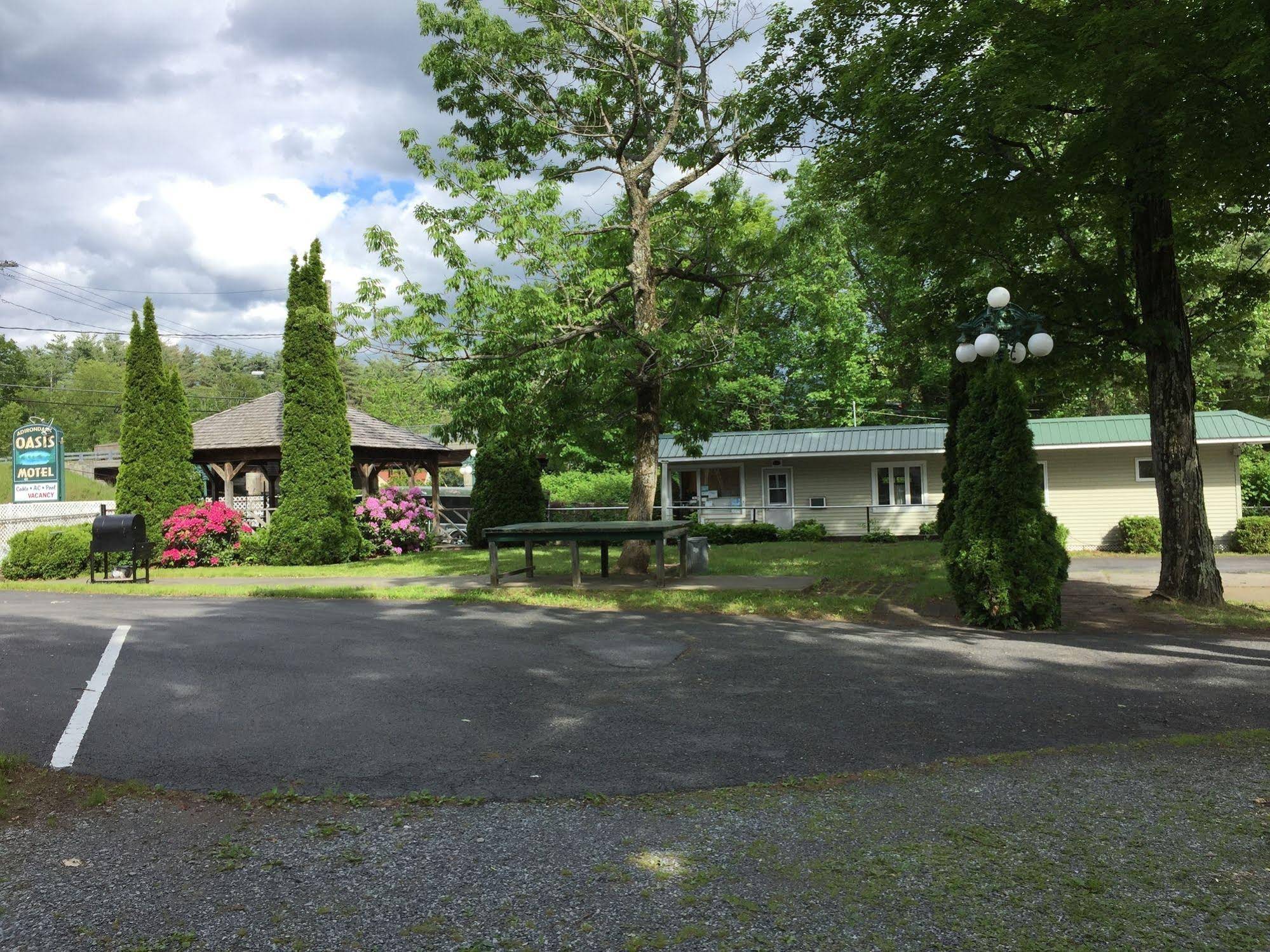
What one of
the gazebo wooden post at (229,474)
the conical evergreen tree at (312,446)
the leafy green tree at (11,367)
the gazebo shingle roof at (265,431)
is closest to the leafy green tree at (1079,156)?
the conical evergreen tree at (312,446)

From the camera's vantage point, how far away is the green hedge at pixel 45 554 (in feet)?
A: 55.5

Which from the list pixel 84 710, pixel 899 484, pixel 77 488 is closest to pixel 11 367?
pixel 77 488

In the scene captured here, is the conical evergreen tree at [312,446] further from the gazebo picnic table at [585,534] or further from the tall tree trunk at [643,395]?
the tall tree trunk at [643,395]

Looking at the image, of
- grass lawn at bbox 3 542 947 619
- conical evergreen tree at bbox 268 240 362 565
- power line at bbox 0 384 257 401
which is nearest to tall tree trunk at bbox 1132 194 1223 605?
grass lawn at bbox 3 542 947 619

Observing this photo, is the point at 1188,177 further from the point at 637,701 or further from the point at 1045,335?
the point at 637,701

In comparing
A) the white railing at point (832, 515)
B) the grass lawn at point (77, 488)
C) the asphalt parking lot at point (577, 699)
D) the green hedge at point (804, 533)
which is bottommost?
the asphalt parking lot at point (577, 699)

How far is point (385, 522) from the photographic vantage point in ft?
72.5

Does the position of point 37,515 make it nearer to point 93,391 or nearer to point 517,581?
point 517,581

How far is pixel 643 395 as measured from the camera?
610 inches

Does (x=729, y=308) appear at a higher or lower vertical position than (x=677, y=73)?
lower

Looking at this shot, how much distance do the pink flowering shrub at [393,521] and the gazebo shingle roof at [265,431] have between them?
160 cm

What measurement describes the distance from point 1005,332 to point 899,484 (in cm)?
1615

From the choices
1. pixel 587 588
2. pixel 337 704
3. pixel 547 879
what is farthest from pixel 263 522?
pixel 547 879

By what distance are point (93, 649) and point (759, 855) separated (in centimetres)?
736
